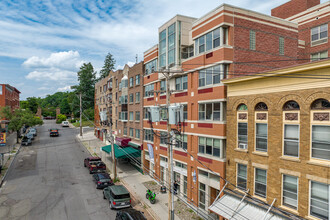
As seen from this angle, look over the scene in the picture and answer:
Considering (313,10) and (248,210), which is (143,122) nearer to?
(248,210)

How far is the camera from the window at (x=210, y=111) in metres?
18.6

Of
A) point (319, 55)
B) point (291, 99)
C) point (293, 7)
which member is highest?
point (293, 7)

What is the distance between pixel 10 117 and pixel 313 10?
190 feet

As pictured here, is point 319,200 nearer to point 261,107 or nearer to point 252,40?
point 261,107

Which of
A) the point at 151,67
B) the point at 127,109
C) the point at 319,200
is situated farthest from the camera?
the point at 127,109

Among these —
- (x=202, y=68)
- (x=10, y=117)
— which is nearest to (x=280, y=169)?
(x=202, y=68)

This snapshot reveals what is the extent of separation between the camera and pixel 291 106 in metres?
13.3

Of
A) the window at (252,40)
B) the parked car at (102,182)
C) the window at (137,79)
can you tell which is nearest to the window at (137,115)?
the window at (137,79)

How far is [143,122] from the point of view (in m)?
32.2

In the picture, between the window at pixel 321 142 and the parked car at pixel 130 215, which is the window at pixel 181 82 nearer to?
the parked car at pixel 130 215

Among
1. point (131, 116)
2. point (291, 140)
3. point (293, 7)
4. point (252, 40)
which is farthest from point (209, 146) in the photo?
point (293, 7)

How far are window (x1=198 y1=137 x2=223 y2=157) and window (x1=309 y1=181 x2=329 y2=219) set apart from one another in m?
7.34

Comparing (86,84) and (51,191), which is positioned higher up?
(86,84)

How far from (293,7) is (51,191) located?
3763cm
